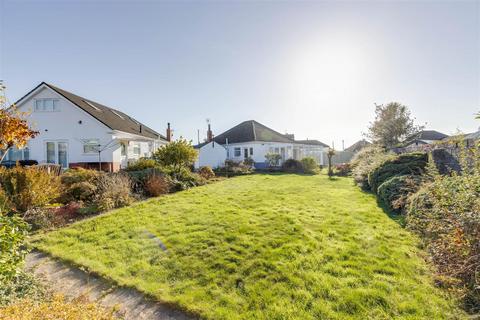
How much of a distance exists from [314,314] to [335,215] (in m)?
4.77

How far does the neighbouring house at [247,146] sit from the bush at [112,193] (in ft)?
54.8

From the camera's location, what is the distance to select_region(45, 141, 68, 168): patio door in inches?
691

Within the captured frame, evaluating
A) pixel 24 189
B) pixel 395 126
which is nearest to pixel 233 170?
pixel 24 189

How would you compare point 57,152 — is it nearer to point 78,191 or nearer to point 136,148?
point 136,148

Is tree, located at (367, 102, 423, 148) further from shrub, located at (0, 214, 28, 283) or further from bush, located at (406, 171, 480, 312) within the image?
shrub, located at (0, 214, 28, 283)

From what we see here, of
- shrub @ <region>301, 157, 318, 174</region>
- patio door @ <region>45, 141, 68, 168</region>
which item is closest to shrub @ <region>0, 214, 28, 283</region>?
patio door @ <region>45, 141, 68, 168</region>

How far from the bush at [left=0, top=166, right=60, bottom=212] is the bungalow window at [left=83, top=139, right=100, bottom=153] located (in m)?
10.5

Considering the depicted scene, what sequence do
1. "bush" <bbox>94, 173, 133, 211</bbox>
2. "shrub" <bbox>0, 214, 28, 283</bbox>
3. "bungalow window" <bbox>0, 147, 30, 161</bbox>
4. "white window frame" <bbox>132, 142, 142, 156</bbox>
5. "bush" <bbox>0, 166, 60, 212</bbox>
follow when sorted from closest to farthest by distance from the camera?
"shrub" <bbox>0, 214, 28, 283</bbox> → "bush" <bbox>0, 166, 60, 212</bbox> → "bush" <bbox>94, 173, 133, 211</bbox> → "bungalow window" <bbox>0, 147, 30, 161</bbox> → "white window frame" <bbox>132, 142, 142, 156</bbox>

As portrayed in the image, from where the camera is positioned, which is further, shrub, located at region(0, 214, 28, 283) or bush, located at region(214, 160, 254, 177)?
bush, located at region(214, 160, 254, 177)

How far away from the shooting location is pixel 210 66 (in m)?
15.0

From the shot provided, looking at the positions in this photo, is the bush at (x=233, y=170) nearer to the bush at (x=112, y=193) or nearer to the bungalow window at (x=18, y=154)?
the bush at (x=112, y=193)

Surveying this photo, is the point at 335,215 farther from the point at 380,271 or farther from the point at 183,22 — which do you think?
the point at 183,22

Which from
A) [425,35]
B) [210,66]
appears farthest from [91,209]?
[425,35]

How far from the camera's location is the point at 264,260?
4547 millimetres
